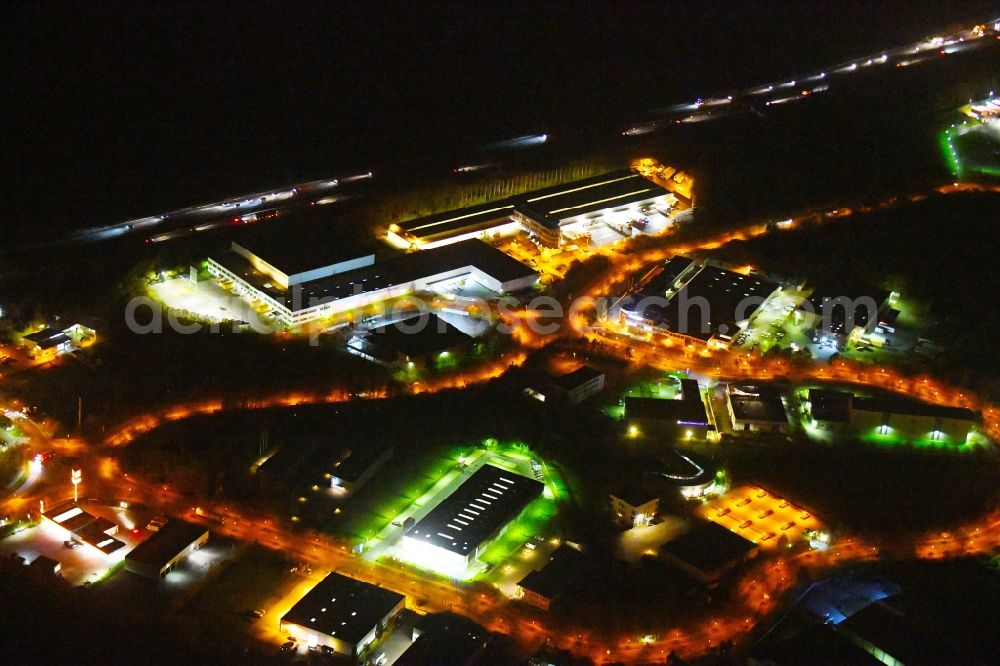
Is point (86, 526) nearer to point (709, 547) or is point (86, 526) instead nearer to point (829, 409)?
point (709, 547)

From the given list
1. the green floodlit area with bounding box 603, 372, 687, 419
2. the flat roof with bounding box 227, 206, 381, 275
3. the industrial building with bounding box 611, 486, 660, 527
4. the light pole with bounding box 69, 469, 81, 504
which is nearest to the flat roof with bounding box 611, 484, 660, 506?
the industrial building with bounding box 611, 486, 660, 527

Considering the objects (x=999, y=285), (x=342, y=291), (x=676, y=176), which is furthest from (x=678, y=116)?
(x=342, y=291)

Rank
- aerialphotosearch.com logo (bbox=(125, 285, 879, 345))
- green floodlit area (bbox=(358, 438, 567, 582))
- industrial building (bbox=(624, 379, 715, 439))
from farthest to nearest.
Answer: aerialphotosearch.com logo (bbox=(125, 285, 879, 345)) → industrial building (bbox=(624, 379, 715, 439)) → green floodlit area (bbox=(358, 438, 567, 582))

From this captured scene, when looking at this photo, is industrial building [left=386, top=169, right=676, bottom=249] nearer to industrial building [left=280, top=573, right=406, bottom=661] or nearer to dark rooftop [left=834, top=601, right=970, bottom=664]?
industrial building [left=280, top=573, right=406, bottom=661]

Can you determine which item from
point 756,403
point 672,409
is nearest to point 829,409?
point 756,403

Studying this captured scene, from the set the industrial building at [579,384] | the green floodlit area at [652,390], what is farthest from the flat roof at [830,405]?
the industrial building at [579,384]
